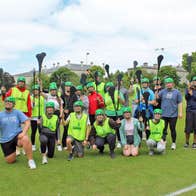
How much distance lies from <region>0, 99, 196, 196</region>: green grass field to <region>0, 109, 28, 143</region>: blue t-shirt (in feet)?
2.11

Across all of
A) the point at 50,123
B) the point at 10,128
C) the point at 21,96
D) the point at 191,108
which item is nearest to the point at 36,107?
the point at 21,96

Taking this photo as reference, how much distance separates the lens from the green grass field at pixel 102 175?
5.59 metres

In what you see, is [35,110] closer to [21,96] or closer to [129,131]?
[21,96]

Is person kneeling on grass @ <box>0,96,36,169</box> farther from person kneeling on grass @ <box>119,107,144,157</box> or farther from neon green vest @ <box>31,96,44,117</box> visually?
person kneeling on grass @ <box>119,107,144,157</box>

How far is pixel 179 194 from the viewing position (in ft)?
17.5

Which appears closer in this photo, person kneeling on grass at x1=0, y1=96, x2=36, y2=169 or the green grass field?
the green grass field

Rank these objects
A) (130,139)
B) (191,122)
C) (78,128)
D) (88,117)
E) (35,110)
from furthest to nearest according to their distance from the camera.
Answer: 1. (191,122)
2. (35,110)
3. (88,117)
4. (130,139)
5. (78,128)

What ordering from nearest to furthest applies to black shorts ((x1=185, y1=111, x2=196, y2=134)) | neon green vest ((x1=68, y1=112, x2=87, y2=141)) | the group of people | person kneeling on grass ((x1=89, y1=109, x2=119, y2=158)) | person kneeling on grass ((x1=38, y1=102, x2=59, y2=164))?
the group of people
person kneeling on grass ((x1=38, y1=102, x2=59, y2=164))
neon green vest ((x1=68, y1=112, x2=87, y2=141))
person kneeling on grass ((x1=89, y1=109, x2=119, y2=158))
black shorts ((x1=185, y1=111, x2=196, y2=134))

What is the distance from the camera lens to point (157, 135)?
879 centimetres

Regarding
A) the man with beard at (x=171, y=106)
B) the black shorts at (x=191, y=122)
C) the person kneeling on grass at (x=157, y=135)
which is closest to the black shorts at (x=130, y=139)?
the person kneeling on grass at (x=157, y=135)

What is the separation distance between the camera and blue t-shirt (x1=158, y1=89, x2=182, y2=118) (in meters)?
9.41

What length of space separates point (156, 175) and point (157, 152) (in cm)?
233

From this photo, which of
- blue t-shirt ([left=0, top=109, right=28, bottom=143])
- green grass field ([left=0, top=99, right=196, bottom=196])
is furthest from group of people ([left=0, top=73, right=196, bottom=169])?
green grass field ([left=0, top=99, right=196, bottom=196])

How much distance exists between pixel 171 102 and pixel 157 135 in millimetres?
1159
